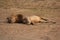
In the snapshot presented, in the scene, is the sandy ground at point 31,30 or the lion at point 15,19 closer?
the sandy ground at point 31,30

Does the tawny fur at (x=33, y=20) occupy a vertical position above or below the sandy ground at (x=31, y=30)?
above

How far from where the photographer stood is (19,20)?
2189 millimetres

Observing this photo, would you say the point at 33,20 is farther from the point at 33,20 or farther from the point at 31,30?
the point at 31,30

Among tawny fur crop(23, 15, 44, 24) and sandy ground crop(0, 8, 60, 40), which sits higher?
tawny fur crop(23, 15, 44, 24)

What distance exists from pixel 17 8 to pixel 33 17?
0.45 meters

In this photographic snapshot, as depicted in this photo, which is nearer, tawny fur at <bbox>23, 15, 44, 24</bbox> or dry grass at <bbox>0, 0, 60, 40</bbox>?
dry grass at <bbox>0, 0, 60, 40</bbox>

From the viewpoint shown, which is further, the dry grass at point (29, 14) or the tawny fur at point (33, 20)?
the tawny fur at point (33, 20)

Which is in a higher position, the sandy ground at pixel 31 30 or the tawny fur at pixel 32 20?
the tawny fur at pixel 32 20

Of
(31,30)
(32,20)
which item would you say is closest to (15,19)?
(32,20)

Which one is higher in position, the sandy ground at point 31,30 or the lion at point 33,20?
the lion at point 33,20

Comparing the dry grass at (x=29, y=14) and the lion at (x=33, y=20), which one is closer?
the dry grass at (x=29, y=14)

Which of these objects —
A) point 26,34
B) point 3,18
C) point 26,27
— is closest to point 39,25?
point 26,27

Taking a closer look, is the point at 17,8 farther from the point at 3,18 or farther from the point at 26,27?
the point at 26,27

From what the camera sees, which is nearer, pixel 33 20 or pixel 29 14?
pixel 33 20
